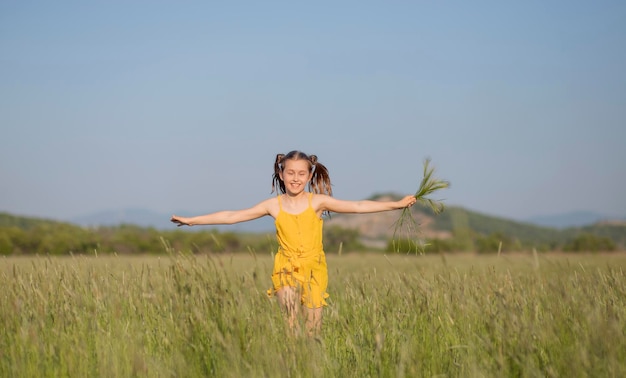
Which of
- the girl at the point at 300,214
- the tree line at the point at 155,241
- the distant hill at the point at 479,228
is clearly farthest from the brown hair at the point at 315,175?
the distant hill at the point at 479,228

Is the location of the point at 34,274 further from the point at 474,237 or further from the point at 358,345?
the point at 474,237

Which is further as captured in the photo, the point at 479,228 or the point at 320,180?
the point at 479,228

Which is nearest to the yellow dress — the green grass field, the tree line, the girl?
the girl

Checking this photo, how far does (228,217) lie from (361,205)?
1.23 metres

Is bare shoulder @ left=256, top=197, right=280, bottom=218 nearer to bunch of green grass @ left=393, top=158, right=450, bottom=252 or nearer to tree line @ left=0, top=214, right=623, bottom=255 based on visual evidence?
bunch of green grass @ left=393, top=158, right=450, bottom=252

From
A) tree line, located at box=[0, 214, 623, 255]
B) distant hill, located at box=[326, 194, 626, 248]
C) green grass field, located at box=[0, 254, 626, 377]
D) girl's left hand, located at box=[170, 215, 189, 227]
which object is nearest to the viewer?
green grass field, located at box=[0, 254, 626, 377]

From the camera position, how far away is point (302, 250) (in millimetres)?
6414

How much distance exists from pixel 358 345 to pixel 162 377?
5.02 feet

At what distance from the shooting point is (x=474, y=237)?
2928 cm

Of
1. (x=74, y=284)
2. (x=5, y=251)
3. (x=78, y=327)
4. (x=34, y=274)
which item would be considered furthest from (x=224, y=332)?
(x=5, y=251)

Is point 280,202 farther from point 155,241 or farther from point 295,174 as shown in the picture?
point 155,241

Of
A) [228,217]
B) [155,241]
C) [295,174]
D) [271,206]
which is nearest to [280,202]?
[271,206]

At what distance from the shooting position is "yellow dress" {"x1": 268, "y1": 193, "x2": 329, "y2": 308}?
20.5 feet

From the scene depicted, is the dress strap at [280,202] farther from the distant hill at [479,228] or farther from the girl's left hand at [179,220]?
the distant hill at [479,228]
